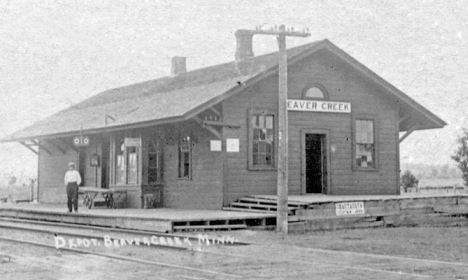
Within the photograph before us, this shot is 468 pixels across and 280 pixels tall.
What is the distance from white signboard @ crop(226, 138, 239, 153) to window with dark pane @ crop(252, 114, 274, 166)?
0.62 metres

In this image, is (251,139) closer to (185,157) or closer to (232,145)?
(232,145)

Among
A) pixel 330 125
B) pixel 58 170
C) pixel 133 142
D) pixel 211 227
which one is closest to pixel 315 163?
pixel 330 125

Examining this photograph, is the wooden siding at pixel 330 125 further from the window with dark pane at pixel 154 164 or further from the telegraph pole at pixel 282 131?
the telegraph pole at pixel 282 131

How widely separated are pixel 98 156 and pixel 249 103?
7.07 meters

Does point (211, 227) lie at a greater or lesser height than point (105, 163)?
lesser

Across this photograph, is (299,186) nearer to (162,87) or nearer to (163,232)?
(163,232)

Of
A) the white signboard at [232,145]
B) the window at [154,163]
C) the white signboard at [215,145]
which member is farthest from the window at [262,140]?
the window at [154,163]

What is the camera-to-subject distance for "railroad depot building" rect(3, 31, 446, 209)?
749 inches

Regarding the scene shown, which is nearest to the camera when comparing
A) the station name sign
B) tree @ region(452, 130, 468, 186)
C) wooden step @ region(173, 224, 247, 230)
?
wooden step @ region(173, 224, 247, 230)

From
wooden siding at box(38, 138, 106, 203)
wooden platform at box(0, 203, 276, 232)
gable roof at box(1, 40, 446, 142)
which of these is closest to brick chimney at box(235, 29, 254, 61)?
gable roof at box(1, 40, 446, 142)

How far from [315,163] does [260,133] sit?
2.08 meters

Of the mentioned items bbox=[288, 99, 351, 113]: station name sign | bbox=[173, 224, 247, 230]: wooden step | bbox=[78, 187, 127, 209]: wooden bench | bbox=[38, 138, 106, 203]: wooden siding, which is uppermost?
bbox=[288, 99, 351, 113]: station name sign

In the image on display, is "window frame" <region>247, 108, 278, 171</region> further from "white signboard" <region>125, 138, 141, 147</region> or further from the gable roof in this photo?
"white signboard" <region>125, 138, 141, 147</region>

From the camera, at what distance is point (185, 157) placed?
20.5 metres
